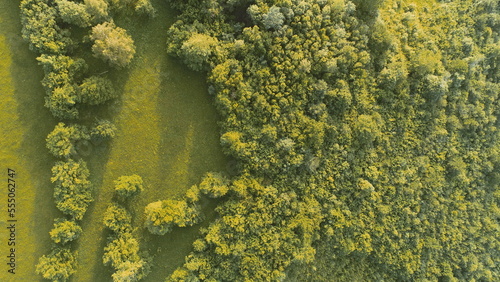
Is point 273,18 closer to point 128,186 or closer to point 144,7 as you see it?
A: point 144,7

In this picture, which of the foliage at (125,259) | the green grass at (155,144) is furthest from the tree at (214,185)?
the foliage at (125,259)

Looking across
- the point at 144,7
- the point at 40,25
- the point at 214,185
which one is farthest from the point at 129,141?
the point at 144,7

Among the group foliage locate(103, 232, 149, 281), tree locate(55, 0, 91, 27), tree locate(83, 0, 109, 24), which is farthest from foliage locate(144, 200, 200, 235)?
tree locate(55, 0, 91, 27)

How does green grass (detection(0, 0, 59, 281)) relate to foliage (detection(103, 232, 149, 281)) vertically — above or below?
above

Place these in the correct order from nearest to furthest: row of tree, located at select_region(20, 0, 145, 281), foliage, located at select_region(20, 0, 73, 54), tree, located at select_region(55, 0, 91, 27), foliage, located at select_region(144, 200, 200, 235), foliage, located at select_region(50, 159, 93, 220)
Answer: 1. tree, located at select_region(55, 0, 91, 27)
2. foliage, located at select_region(20, 0, 73, 54)
3. row of tree, located at select_region(20, 0, 145, 281)
4. foliage, located at select_region(50, 159, 93, 220)
5. foliage, located at select_region(144, 200, 200, 235)

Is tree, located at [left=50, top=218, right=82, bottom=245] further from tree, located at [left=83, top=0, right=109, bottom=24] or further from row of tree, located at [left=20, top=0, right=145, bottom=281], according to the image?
tree, located at [left=83, top=0, right=109, bottom=24]

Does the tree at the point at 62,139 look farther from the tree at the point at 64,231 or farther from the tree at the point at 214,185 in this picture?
the tree at the point at 214,185
